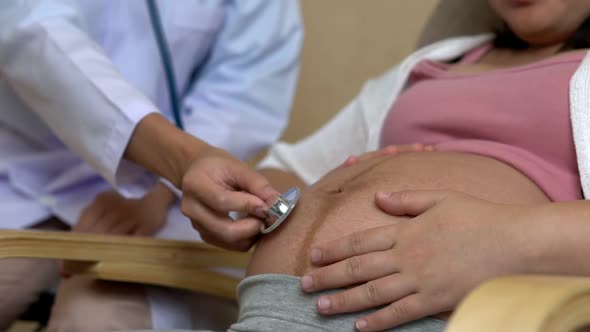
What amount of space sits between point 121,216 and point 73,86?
0.78ft

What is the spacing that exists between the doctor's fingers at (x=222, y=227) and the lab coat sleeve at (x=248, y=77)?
1.57 ft

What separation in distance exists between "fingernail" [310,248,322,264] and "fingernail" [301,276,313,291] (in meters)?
0.03

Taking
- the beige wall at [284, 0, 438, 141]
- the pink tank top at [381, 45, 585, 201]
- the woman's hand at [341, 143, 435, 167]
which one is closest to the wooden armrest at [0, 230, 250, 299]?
the woman's hand at [341, 143, 435, 167]

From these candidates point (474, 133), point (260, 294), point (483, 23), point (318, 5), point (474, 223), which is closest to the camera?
point (474, 223)

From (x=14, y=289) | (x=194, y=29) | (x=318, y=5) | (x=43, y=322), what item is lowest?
(x=43, y=322)

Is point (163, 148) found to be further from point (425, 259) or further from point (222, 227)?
point (425, 259)

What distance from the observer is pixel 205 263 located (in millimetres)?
958

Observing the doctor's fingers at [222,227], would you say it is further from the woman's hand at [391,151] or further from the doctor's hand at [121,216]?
the doctor's hand at [121,216]

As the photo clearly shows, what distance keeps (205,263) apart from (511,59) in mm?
512

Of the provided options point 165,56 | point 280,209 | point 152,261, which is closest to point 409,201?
point 280,209

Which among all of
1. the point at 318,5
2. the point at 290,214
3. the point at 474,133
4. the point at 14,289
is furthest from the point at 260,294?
the point at 318,5

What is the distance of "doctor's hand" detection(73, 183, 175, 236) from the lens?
1.11 m

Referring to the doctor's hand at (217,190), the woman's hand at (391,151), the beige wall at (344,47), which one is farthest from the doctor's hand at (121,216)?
the beige wall at (344,47)

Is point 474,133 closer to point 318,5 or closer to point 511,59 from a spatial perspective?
point 511,59
